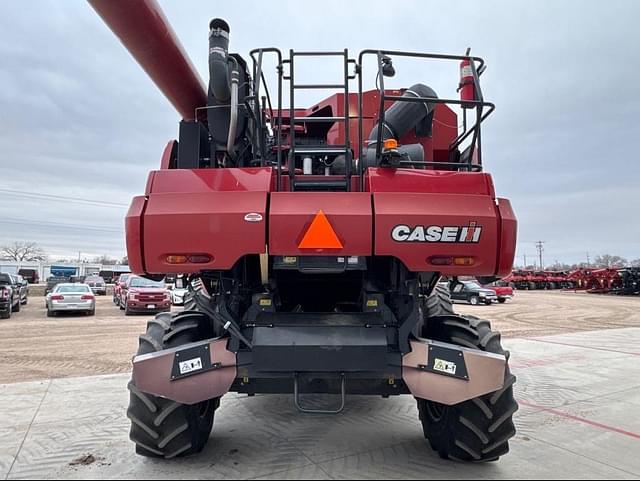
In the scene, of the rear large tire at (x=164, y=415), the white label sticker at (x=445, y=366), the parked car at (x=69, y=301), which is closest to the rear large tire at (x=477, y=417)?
the white label sticker at (x=445, y=366)

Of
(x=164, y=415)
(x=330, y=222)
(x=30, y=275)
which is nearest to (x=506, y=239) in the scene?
(x=330, y=222)

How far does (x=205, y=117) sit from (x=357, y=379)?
286 cm

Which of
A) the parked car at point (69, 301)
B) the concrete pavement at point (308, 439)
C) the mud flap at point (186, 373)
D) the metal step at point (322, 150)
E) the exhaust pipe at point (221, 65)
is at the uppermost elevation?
the exhaust pipe at point (221, 65)

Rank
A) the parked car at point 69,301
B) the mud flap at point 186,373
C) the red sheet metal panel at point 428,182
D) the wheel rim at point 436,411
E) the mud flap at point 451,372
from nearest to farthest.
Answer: the mud flap at point 451,372 < the mud flap at point 186,373 < the red sheet metal panel at point 428,182 < the wheel rim at point 436,411 < the parked car at point 69,301

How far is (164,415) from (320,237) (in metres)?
1.71

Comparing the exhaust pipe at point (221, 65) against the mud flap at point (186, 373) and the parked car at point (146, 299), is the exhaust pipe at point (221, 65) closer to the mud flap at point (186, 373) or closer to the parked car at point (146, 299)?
the mud flap at point (186, 373)

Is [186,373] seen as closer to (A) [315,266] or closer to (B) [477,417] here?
(A) [315,266]

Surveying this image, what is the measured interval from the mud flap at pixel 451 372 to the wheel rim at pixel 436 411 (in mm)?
652

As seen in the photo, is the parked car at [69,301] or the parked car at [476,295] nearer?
the parked car at [69,301]

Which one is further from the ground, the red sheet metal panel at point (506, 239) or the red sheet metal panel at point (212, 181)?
the red sheet metal panel at point (212, 181)

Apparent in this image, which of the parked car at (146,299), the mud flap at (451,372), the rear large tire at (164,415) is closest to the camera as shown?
the mud flap at (451,372)

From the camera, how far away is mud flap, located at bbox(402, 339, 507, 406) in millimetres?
3014

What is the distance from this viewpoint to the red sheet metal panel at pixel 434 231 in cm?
306

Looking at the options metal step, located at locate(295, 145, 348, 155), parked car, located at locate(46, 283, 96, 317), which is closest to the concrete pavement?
metal step, located at locate(295, 145, 348, 155)
